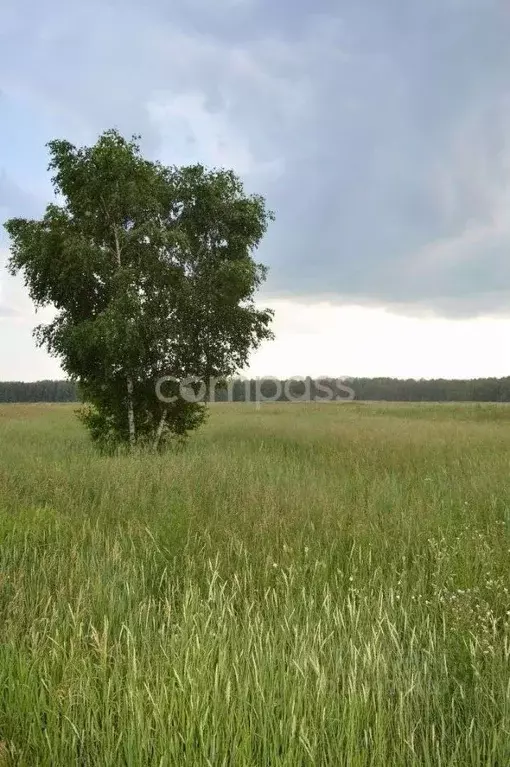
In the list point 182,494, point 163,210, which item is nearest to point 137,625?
point 182,494

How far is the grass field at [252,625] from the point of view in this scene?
250 cm

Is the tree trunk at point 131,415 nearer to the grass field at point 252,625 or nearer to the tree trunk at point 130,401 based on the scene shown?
the tree trunk at point 130,401

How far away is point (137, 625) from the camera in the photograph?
149 inches

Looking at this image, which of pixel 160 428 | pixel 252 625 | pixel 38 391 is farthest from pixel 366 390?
pixel 252 625

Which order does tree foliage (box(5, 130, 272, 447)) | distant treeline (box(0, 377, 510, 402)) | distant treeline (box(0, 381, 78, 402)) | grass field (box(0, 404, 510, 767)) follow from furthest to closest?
distant treeline (box(0, 381, 78, 402)) → distant treeline (box(0, 377, 510, 402)) → tree foliage (box(5, 130, 272, 447)) → grass field (box(0, 404, 510, 767))

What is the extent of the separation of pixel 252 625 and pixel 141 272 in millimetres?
13149

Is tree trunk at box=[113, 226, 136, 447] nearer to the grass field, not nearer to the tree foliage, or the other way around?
the tree foliage

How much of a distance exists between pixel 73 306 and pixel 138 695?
582 inches

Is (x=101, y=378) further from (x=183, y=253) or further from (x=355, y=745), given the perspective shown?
(x=355, y=745)

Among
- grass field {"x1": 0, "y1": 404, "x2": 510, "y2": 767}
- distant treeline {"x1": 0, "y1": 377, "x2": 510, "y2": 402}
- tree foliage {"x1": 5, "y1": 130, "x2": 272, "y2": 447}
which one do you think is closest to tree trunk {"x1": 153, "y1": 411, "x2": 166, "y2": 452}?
tree foliage {"x1": 5, "y1": 130, "x2": 272, "y2": 447}

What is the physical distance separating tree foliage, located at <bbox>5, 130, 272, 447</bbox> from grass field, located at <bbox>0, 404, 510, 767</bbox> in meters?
7.30

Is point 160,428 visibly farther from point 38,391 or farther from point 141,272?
point 38,391

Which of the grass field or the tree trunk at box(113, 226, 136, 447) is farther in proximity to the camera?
the tree trunk at box(113, 226, 136, 447)

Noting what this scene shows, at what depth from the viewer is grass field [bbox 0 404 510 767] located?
2.50 meters
